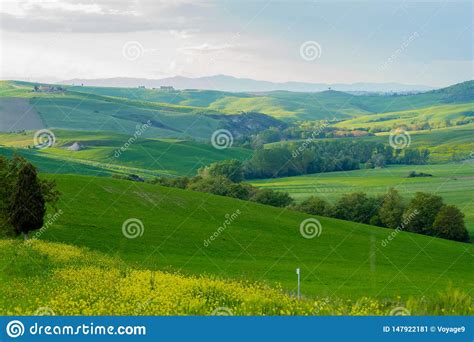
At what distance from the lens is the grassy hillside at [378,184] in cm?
14938

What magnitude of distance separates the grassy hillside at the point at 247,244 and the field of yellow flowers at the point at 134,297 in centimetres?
1522

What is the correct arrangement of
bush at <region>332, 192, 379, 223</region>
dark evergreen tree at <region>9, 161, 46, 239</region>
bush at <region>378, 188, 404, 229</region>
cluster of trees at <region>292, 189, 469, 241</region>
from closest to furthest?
dark evergreen tree at <region>9, 161, 46, 239</region> < cluster of trees at <region>292, 189, 469, 241</region> < bush at <region>378, 188, 404, 229</region> < bush at <region>332, 192, 379, 223</region>

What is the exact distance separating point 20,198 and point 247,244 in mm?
27793

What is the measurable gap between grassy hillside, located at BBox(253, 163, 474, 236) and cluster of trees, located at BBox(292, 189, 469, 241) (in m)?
23.2

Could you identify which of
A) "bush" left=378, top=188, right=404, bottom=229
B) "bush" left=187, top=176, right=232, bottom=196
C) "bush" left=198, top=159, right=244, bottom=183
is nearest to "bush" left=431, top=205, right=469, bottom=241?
"bush" left=378, top=188, right=404, bottom=229

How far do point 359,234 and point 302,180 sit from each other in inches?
3716

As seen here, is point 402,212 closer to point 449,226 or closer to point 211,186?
point 449,226

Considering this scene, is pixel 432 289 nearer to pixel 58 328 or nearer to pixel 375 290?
pixel 375 290

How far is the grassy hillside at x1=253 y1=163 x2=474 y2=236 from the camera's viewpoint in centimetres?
14938

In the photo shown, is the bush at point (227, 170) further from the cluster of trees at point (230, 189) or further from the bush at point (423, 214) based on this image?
the bush at point (423, 214)

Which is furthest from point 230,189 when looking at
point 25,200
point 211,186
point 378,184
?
point 378,184

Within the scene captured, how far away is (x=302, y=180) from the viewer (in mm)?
177375

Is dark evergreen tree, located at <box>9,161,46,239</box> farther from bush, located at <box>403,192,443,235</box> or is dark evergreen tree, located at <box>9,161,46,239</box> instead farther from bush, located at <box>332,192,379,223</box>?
bush, located at <box>332,192,379,223</box>

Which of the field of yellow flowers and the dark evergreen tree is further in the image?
the dark evergreen tree
